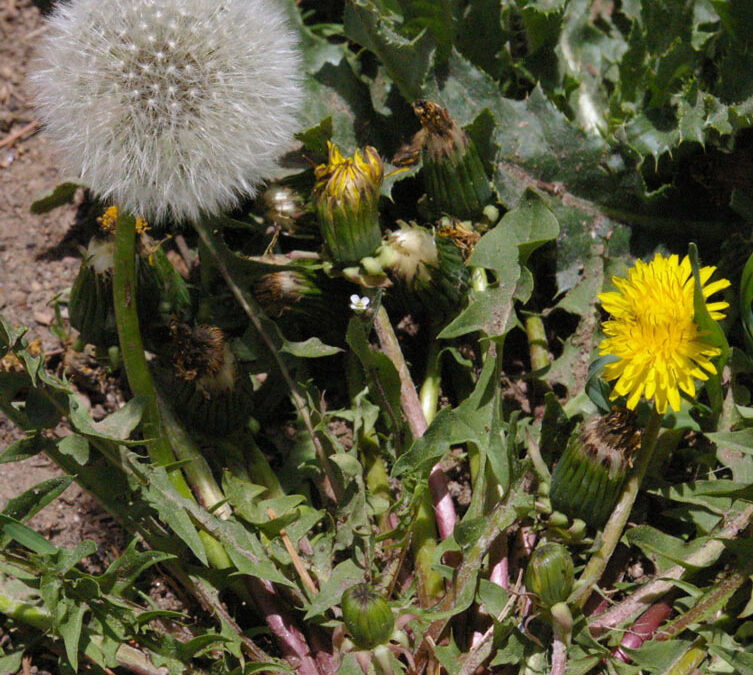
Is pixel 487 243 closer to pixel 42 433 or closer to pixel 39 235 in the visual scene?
pixel 42 433

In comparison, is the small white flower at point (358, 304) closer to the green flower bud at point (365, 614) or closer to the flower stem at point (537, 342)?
the flower stem at point (537, 342)

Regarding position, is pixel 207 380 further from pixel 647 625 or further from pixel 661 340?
pixel 647 625

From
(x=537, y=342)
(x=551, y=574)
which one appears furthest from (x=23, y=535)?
(x=537, y=342)

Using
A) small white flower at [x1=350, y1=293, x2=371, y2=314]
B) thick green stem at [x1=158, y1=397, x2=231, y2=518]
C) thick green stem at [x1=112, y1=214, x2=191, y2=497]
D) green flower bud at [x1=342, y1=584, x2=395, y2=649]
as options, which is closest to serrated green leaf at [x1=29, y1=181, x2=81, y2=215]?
thick green stem at [x1=112, y1=214, x2=191, y2=497]

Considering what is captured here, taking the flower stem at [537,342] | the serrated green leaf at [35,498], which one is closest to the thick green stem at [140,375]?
the serrated green leaf at [35,498]

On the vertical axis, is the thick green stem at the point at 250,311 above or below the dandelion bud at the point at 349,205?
below

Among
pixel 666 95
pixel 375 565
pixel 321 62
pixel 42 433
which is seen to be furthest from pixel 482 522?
pixel 321 62
